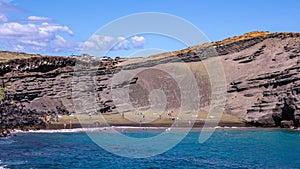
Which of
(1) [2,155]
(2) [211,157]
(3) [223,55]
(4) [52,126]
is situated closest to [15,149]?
(1) [2,155]

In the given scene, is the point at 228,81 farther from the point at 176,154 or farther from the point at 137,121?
the point at 176,154

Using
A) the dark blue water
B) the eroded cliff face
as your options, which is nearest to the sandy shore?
the eroded cliff face

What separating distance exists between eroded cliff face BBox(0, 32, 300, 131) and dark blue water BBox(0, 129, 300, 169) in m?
18.1

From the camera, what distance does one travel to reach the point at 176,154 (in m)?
51.1

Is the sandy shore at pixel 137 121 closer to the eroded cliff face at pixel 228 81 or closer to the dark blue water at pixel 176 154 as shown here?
the eroded cliff face at pixel 228 81

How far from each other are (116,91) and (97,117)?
1753cm

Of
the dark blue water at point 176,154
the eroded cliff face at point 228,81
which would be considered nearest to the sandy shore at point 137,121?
the eroded cliff face at point 228,81

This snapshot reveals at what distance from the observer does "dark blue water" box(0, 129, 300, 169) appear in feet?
141

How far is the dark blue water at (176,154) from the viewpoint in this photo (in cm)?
4297

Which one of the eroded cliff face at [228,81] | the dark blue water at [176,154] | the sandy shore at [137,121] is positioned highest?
the eroded cliff face at [228,81]

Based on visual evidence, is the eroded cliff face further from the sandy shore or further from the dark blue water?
the dark blue water

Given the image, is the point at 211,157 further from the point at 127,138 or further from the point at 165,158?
the point at 127,138

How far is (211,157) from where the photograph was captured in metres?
48.3

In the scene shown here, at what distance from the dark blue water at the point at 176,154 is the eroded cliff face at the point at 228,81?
18065 millimetres
